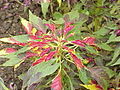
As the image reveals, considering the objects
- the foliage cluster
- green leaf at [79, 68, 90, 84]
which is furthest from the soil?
green leaf at [79, 68, 90, 84]

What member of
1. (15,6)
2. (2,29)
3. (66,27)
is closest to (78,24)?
(66,27)

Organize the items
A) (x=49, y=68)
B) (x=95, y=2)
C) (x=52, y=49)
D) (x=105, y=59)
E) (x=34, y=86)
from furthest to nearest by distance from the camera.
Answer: (x=95, y=2) → (x=105, y=59) → (x=34, y=86) → (x=52, y=49) → (x=49, y=68)

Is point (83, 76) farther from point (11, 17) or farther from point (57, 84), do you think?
point (11, 17)

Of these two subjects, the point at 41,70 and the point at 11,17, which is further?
the point at 11,17

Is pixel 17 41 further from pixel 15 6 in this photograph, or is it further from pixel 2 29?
pixel 15 6

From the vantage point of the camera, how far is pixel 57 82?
1.18 meters

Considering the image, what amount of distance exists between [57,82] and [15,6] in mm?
1669

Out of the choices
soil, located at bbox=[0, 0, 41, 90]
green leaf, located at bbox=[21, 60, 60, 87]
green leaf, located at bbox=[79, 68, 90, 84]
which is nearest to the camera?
green leaf, located at bbox=[21, 60, 60, 87]

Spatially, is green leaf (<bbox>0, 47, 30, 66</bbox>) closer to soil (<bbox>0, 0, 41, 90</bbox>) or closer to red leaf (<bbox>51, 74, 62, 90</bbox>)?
red leaf (<bbox>51, 74, 62, 90</bbox>)

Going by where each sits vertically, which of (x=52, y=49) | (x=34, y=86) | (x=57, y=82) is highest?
(x=52, y=49)

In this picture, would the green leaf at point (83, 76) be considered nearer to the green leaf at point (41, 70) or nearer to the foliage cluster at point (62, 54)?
the foliage cluster at point (62, 54)

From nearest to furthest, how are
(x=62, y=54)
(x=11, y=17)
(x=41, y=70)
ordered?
(x=41, y=70)
(x=62, y=54)
(x=11, y=17)

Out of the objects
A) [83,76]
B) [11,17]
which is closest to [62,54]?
[83,76]

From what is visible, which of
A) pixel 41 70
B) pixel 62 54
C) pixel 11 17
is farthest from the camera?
pixel 11 17
